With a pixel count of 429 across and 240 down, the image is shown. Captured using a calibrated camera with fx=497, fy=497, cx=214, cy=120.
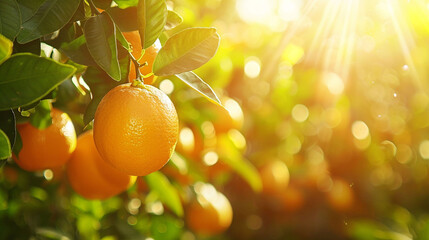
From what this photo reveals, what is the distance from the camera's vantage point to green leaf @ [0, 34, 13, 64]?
50 centimetres

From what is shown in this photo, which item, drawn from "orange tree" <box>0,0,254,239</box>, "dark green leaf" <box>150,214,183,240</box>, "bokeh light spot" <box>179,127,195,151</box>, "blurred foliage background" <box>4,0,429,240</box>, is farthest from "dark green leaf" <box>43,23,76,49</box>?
"dark green leaf" <box>150,214,183,240</box>

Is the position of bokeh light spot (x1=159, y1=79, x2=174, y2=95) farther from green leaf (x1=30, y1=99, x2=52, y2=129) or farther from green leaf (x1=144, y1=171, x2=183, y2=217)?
green leaf (x1=30, y1=99, x2=52, y2=129)

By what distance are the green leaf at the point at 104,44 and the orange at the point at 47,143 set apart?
312 mm

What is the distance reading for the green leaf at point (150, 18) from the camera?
662mm

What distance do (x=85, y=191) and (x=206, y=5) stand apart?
1.15 m

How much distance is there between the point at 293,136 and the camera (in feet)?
8.50

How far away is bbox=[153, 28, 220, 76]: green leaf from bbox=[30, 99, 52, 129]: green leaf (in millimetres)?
290

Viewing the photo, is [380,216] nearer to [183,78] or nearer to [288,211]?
[288,211]

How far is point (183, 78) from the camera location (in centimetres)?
70

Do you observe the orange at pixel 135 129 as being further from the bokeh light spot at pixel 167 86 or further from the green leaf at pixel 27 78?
the bokeh light spot at pixel 167 86

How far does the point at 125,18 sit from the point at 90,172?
42cm

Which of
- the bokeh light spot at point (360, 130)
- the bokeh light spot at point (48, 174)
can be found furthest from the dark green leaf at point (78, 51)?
the bokeh light spot at point (360, 130)

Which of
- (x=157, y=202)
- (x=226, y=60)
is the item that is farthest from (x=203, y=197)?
(x=226, y=60)

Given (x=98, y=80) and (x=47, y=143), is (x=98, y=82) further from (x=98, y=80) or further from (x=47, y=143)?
(x=47, y=143)
